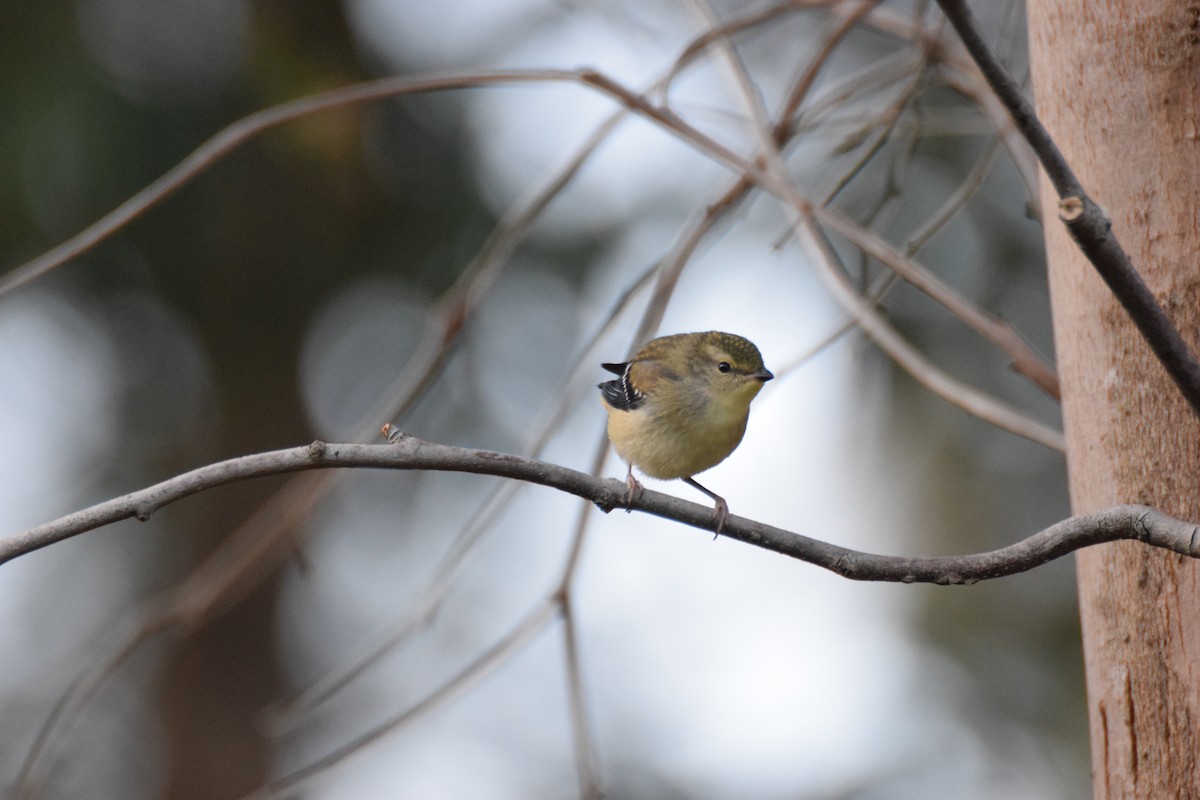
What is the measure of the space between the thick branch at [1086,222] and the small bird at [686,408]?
1661 millimetres

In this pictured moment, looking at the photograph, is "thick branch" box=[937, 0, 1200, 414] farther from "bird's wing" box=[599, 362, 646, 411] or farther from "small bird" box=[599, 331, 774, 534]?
"bird's wing" box=[599, 362, 646, 411]

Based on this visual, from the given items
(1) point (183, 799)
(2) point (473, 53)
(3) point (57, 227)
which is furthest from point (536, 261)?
(1) point (183, 799)

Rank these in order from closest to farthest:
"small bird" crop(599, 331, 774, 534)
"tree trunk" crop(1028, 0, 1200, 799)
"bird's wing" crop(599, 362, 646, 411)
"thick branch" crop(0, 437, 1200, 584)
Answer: "thick branch" crop(0, 437, 1200, 584)
"tree trunk" crop(1028, 0, 1200, 799)
"small bird" crop(599, 331, 774, 534)
"bird's wing" crop(599, 362, 646, 411)

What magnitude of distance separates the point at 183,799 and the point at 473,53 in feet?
16.0

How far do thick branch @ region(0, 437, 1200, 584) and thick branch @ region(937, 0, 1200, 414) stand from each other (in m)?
0.22

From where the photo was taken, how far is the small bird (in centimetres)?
329

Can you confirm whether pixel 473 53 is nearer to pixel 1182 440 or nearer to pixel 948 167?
pixel 948 167

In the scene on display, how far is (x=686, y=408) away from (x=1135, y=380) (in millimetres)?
1628

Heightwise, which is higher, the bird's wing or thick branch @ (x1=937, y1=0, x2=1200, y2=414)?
the bird's wing

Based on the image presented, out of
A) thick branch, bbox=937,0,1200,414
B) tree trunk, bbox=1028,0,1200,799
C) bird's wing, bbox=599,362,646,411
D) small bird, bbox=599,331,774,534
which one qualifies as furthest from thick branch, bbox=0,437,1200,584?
bird's wing, bbox=599,362,646,411

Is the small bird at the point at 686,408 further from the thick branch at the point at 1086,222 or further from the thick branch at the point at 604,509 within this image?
the thick branch at the point at 1086,222

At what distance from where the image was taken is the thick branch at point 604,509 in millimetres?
1468

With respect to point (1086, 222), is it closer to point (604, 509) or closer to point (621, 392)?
point (604, 509)

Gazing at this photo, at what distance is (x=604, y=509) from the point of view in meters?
1.76
